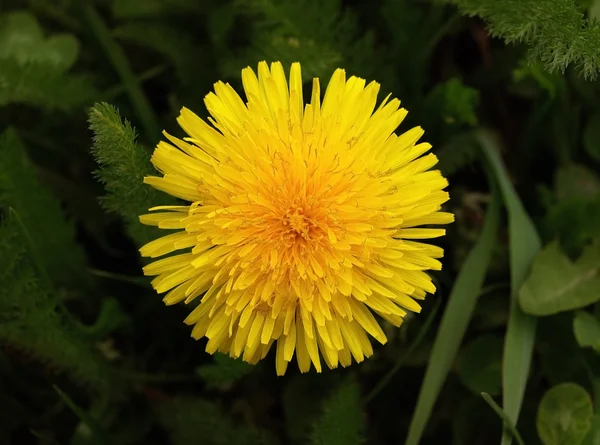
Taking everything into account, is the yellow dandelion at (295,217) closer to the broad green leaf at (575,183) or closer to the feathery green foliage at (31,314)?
the feathery green foliage at (31,314)

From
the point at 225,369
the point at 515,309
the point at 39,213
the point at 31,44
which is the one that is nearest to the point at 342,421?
the point at 225,369

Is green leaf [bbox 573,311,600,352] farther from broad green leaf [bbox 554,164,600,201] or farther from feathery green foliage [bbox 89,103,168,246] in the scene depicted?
feathery green foliage [bbox 89,103,168,246]

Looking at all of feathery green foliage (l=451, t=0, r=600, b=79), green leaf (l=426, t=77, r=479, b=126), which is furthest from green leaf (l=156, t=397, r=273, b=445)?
feathery green foliage (l=451, t=0, r=600, b=79)

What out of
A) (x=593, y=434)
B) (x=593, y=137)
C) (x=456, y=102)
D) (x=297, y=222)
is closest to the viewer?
(x=297, y=222)

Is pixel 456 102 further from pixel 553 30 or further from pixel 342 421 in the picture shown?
pixel 342 421

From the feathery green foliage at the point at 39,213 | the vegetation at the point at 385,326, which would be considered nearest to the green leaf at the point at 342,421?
the vegetation at the point at 385,326

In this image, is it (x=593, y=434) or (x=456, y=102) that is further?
(x=456, y=102)

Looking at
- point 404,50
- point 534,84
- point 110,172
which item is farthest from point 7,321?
point 534,84
